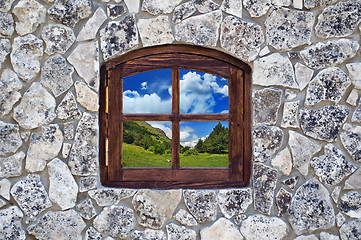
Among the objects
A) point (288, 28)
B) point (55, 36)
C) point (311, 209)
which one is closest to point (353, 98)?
point (288, 28)

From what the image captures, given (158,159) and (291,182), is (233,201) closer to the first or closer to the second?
(291,182)

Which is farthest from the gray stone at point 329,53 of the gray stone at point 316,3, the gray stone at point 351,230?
the gray stone at point 351,230

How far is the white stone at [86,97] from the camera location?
7.03 feet

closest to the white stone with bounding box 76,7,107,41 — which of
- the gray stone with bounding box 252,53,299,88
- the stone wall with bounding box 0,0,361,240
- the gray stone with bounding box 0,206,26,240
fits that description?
the stone wall with bounding box 0,0,361,240

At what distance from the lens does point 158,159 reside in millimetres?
3346

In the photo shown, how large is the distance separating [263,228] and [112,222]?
3.41ft

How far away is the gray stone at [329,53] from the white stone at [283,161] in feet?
2.07

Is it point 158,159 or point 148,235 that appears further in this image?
point 158,159

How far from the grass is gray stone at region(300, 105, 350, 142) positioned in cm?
149

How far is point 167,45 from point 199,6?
348 mm

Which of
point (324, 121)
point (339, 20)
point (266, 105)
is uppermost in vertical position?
point (339, 20)

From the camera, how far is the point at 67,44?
215cm

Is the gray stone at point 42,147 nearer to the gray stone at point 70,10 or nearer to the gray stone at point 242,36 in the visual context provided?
the gray stone at point 70,10

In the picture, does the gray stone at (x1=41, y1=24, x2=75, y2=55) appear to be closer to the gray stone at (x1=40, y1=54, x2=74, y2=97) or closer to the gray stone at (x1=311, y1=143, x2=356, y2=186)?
the gray stone at (x1=40, y1=54, x2=74, y2=97)
